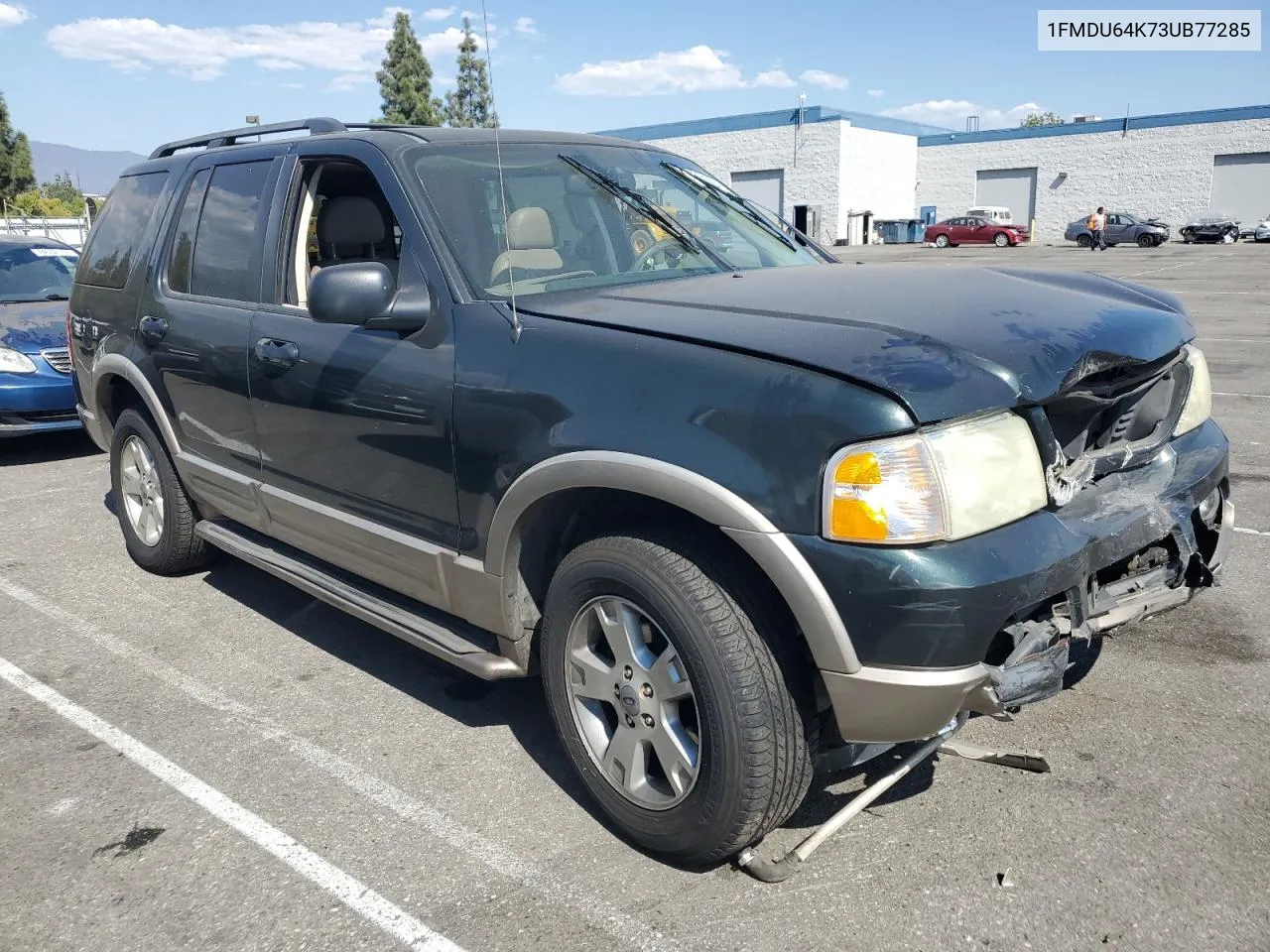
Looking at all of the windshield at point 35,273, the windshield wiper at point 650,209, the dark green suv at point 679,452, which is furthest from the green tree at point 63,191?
the windshield wiper at point 650,209

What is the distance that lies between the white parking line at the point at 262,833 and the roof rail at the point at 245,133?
2.39 meters


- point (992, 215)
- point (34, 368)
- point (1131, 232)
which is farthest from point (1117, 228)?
point (34, 368)

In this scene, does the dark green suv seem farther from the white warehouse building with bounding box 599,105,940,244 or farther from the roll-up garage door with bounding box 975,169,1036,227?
the roll-up garage door with bounding box 975,169,1036,227

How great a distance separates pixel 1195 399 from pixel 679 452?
1.78 meters

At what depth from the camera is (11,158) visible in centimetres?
4447

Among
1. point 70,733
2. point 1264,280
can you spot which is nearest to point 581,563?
point 70,733

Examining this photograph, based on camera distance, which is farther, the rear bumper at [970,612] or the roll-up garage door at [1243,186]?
the roll-up garage door at [1243,186]

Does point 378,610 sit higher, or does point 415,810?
point 378,610

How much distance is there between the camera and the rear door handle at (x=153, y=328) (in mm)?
4480

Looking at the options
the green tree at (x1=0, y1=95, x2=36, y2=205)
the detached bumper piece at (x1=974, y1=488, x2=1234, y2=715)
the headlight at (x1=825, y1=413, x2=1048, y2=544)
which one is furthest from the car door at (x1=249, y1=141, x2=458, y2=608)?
the green tree at (x1=0, y1=95, x2=36, y2=205)

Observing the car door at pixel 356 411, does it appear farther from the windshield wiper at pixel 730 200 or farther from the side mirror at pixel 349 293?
the windshield wiper at pixel 730 200

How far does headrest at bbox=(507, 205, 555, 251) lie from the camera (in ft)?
10.8

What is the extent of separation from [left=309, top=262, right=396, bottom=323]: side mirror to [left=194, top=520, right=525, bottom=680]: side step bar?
100 cm

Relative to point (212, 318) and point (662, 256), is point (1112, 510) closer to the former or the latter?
point (662, 256)
